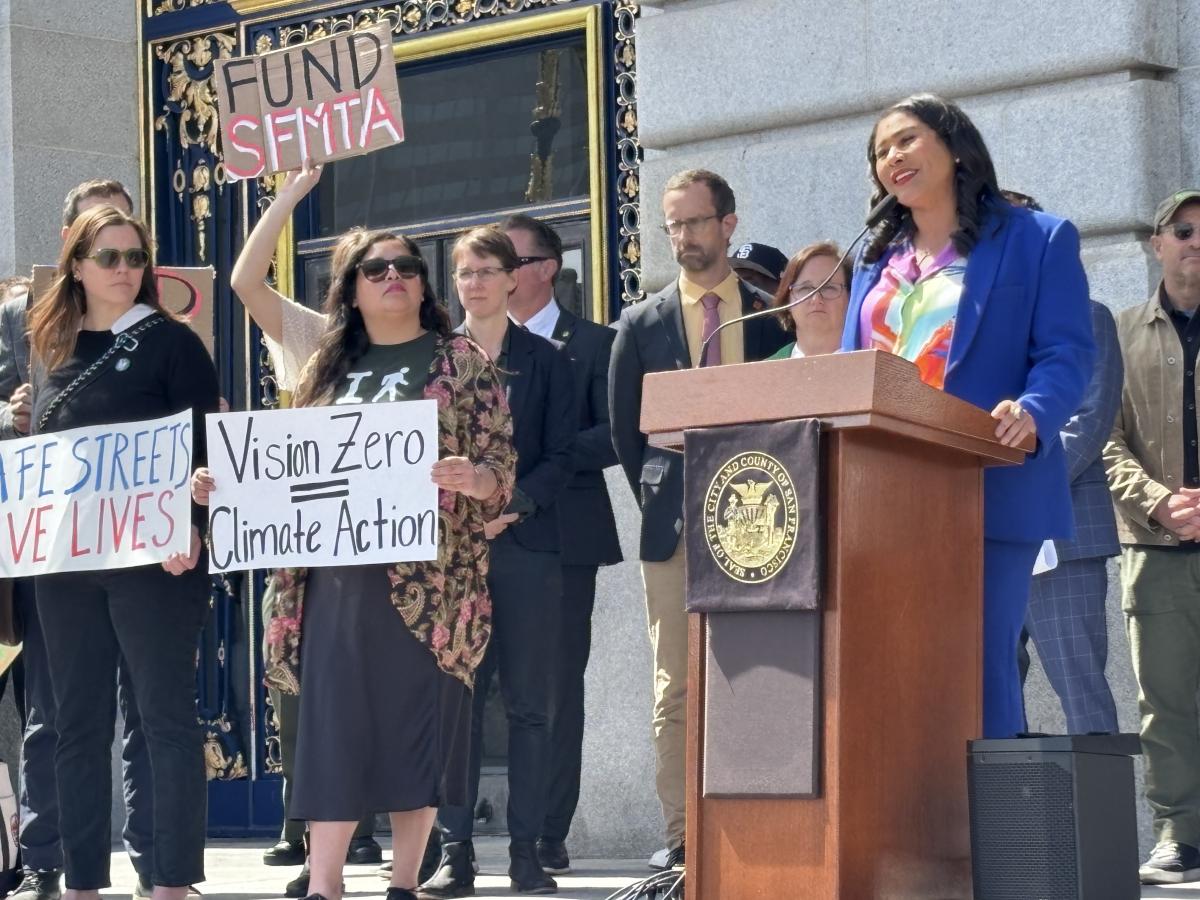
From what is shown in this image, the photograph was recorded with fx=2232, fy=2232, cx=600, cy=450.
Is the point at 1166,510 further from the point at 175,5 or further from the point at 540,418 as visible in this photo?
the point at 175,5

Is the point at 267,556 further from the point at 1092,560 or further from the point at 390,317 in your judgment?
the point at 1092,560

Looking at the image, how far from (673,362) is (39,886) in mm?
2708

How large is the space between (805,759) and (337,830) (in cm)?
210

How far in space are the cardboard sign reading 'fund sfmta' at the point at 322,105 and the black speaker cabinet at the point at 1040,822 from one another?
3584 millimetres

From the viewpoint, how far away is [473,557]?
643 cm

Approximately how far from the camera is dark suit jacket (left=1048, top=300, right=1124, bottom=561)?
6.90 metres

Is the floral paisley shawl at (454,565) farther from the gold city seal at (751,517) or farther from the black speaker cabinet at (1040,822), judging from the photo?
the black speaker cabinet at (1040,822)

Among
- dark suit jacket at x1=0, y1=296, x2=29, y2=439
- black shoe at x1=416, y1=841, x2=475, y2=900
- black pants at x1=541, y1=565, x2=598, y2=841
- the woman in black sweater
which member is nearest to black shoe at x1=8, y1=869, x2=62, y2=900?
the woman in black sweater

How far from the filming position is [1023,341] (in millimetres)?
5211

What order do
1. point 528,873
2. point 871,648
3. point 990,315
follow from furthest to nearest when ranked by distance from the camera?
point 528,873 < point 990,315 < point 871,648

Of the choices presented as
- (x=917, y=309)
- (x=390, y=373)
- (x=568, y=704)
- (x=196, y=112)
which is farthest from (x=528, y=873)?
(x=196, y=112)

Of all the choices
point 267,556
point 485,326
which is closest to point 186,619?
point 267,556

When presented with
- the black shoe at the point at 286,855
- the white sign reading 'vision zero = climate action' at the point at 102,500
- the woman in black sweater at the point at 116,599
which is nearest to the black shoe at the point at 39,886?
the woman in black sweater at the point at 116,599

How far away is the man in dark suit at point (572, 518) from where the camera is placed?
8000 mm
